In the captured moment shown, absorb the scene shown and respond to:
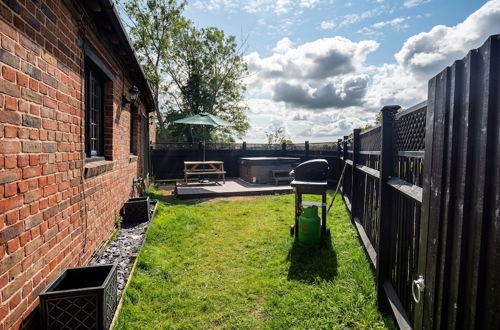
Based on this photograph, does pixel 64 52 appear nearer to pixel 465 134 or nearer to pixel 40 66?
pixel 40 66

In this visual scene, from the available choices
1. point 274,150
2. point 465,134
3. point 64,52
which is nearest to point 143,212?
point 64,52

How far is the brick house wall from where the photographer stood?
1812mm

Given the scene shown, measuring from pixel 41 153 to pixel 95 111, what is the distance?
2408 mm

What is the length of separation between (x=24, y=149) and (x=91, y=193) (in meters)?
1.72

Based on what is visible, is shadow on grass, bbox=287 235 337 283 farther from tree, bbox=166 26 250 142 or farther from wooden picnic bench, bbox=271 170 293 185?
tree, bbox=166 26 250 142

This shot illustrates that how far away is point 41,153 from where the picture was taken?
88.6 inches

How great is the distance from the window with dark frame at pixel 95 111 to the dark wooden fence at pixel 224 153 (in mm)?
8545

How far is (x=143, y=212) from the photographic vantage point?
218 inches

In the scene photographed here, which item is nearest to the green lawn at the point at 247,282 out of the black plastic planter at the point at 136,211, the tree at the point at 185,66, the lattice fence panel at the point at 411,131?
the black plastic planter at the point at 136,211

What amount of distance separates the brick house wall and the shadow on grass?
102 inches

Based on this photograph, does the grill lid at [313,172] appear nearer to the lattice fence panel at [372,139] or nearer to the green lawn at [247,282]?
the lattice fence panel at [372,139]

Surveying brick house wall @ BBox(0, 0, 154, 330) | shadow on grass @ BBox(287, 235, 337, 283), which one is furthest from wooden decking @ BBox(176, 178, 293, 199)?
brick house wall @ BBox(0, 0, 154, 330)

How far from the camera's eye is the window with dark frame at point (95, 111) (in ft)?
12.5

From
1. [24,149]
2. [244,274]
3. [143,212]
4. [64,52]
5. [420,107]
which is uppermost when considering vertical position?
[64,52]
